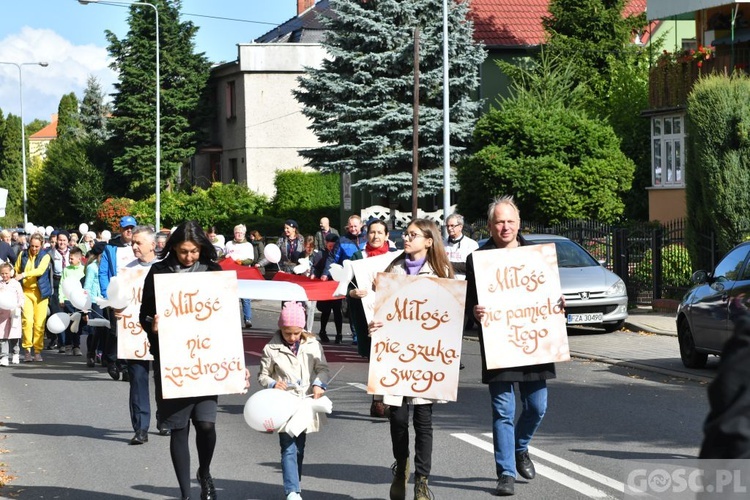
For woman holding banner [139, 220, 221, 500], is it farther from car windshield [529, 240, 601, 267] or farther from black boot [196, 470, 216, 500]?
car windshield [529, 240, 601, 267]

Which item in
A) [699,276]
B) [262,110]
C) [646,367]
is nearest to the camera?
[699,276]

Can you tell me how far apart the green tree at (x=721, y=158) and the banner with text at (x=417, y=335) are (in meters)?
15.7

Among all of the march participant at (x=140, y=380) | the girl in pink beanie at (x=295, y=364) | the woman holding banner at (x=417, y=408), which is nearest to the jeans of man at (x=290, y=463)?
the girl in pink beanie at (x=295, y=364)

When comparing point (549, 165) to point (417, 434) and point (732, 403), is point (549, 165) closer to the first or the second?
point (417, 434)

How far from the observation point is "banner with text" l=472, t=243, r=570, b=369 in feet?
26.3

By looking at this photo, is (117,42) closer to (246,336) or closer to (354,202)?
(354,202)

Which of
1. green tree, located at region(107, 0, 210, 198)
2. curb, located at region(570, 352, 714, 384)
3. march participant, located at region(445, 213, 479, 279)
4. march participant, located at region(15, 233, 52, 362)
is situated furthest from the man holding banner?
green tree, located at region(107, 0, 210, 198)

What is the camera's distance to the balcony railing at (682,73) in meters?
31.7

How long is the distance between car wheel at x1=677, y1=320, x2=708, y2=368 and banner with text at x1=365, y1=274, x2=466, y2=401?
7456 millimetres

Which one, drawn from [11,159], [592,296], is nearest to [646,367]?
[592,296]

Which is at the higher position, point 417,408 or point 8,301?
point 8,301

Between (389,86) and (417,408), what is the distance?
32.8 meters

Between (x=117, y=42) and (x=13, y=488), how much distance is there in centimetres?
5749

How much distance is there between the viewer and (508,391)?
7961 millimetres
